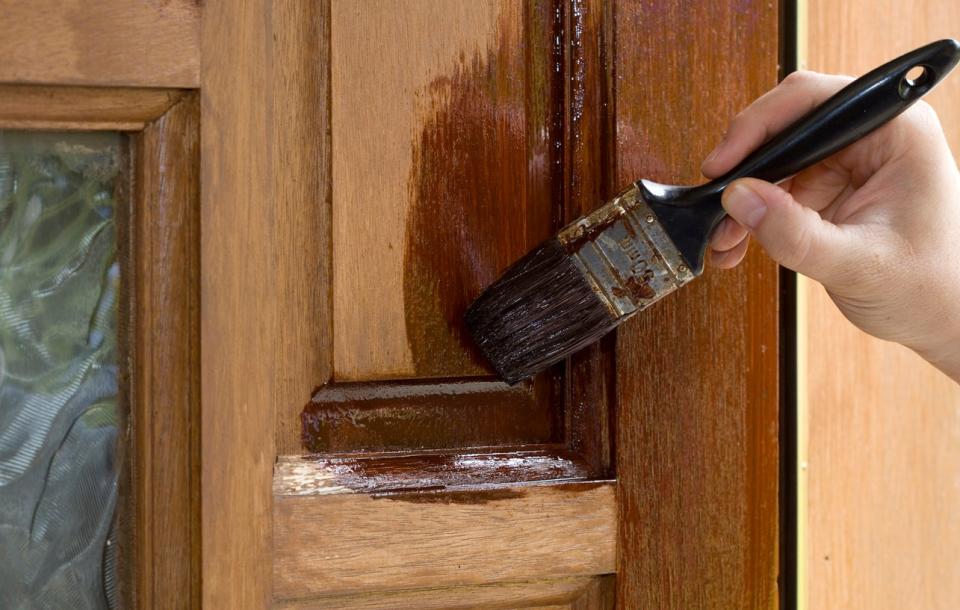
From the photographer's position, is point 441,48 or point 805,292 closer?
point 441,48

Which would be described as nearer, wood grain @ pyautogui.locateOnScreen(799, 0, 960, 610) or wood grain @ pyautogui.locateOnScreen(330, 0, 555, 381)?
wood grain @ pyautogui.locateOnScreen(330, 0, 555, 381)

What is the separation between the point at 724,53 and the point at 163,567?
467 mm

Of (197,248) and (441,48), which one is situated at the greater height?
(441,48)

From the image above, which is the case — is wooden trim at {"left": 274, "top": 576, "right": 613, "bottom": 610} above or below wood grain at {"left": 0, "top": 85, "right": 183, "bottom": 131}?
below

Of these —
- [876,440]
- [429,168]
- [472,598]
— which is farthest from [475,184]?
[876,440]

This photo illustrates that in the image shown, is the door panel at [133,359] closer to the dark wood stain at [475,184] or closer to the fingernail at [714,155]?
the dark wood stain at [475,184]

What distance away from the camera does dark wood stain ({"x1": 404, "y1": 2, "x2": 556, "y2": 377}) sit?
0.51 m

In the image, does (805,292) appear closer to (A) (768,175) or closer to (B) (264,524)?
(A) (768,175)

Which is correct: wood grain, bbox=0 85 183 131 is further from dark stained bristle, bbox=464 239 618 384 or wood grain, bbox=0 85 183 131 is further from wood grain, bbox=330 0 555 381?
dark stained bristle, bbox=464 239 618 384

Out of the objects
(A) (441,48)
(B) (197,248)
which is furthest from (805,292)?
(B) (197,248)

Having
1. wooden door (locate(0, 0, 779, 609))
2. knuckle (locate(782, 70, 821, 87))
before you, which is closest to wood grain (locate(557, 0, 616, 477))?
wooden door (locate(0, 0, 779, 609))

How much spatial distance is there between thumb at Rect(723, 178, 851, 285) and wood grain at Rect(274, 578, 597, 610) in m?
0.24

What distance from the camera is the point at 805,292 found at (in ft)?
2.01

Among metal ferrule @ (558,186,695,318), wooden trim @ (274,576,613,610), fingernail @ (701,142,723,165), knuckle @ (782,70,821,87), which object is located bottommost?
wooden trim @ (274,576,613,610)
